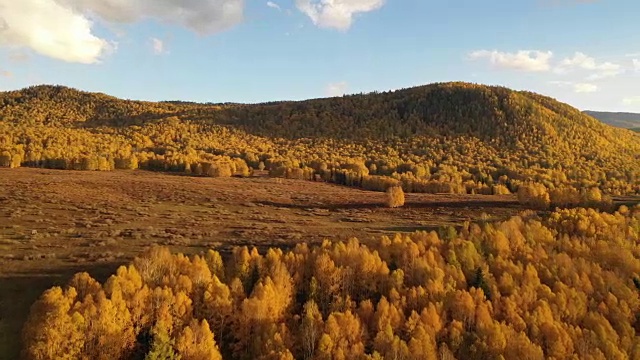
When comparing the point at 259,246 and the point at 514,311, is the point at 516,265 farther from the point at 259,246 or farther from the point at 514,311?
the point at 259,246

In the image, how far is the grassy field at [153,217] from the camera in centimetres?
5394

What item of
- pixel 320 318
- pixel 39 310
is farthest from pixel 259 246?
pixel 39 310

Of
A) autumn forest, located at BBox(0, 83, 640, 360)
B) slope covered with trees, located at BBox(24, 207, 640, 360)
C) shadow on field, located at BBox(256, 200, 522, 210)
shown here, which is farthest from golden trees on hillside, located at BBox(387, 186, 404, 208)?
slope covered with trees, located at BBox(24, 207, 640, 360)

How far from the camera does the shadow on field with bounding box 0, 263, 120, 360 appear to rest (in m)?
42.0

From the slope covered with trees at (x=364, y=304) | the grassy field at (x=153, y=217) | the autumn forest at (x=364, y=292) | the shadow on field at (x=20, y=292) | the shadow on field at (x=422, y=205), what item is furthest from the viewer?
the shadow on field at (x=422, y=205)

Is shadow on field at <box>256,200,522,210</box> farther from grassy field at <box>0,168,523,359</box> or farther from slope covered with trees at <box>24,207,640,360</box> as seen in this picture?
slope covered with trees at <box>24,207,640,360</box>

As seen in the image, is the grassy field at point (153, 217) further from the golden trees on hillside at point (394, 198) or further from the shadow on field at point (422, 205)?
the golden trees on hillside at point (394, 198)

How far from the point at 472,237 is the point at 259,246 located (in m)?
37.6

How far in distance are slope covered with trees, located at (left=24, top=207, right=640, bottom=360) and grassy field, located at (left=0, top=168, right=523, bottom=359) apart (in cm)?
547

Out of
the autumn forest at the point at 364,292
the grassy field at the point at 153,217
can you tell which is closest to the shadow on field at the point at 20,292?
the grassy field at the point at 153,217

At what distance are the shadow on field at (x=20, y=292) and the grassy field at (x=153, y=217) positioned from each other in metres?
0.09

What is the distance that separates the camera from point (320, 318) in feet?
179

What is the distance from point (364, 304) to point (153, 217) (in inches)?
1630

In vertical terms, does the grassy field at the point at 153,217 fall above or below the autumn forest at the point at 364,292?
above
